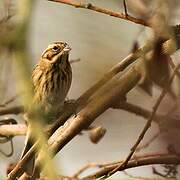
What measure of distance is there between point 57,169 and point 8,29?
0.35m

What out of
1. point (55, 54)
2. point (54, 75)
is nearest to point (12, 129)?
point (54, 75)

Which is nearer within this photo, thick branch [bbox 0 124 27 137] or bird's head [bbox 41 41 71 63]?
thick branch [bbox 0 124 27 137]

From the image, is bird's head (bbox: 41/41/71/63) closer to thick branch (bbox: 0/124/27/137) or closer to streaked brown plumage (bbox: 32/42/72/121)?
streaked brown plumage (bbox: 32/42/72/121)

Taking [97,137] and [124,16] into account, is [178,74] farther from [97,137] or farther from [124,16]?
[97,137]

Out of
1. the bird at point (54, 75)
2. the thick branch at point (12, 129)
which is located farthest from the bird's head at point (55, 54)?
the thick branch at point (12, 129)

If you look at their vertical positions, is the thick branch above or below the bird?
below

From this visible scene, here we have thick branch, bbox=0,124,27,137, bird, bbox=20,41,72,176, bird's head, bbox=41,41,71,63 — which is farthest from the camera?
bird's head, bbox=41,41,71,63

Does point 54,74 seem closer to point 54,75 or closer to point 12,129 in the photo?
point 54,75

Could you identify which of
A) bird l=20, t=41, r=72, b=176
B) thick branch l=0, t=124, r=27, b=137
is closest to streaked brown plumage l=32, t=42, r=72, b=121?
bird l=20, t=41, r=72, b=176

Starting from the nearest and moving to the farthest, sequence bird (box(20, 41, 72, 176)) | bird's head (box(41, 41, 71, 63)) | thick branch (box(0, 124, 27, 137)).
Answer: thick branch (box(0, 124, 27, 137)), bird (box(20, 41, 72, 176)), bird's head (box(41, 41, 71, 63))

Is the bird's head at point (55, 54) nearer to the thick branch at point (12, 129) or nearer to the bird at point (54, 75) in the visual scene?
the bird at point (54, 75)

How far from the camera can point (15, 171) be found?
98.9 inches

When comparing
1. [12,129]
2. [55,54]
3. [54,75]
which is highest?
[55,54]

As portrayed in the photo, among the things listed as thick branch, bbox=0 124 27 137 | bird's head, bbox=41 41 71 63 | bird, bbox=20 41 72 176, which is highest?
bird's head, bbox=41 41 71 63
